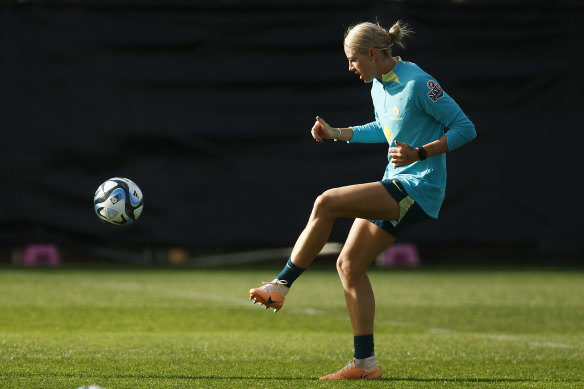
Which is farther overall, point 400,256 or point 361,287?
point 400,256

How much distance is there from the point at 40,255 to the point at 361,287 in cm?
874

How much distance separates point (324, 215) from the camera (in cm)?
497

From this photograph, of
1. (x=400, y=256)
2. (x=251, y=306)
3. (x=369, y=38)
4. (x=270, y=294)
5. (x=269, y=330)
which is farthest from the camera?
(x=400, y=256)

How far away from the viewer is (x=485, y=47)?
13.5 metres

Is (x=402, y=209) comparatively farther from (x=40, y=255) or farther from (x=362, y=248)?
(x=40, y=255)

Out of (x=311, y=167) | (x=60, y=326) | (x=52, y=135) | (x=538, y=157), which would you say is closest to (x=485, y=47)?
(x=538, y=157)

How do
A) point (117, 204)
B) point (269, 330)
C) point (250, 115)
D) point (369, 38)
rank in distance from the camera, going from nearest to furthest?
point (369, 38) < point (117, 204) < point (269, 330) < point (250, 115)

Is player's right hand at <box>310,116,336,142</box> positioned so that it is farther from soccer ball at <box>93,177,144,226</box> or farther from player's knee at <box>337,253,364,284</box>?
soccer ball at <box>93,177,144,226</box>

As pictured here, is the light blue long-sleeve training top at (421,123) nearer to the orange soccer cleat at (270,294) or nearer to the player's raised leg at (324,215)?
the player's raised leg at (324,215)

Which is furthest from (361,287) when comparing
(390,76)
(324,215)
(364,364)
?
(390,76)

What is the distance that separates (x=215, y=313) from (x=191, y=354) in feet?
8.66

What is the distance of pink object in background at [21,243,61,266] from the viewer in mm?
13180

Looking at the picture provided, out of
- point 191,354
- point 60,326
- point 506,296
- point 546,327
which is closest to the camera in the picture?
point 191,354

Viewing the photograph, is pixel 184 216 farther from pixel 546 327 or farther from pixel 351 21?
pixel 546 327
